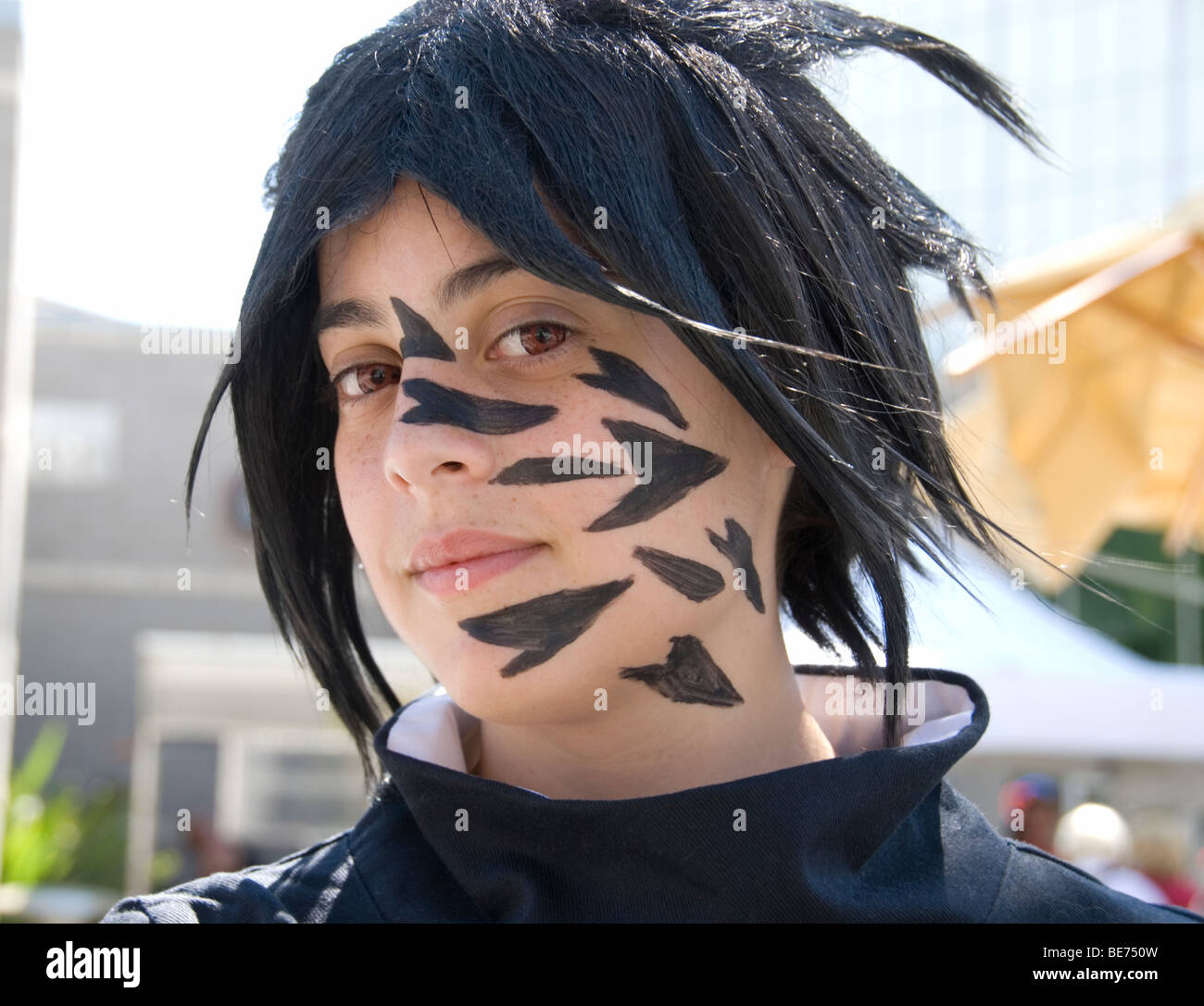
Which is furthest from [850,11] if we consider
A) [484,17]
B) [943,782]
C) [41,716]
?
[41,716]

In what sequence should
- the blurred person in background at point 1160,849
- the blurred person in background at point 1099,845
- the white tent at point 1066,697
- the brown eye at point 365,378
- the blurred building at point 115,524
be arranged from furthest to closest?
the blurred building at point 115,524 < the white tent at point 1066,697 < the blurred person in background at point 1160,849 < the blurred person in background at point 1099,845 < the brown eye at point 365,378

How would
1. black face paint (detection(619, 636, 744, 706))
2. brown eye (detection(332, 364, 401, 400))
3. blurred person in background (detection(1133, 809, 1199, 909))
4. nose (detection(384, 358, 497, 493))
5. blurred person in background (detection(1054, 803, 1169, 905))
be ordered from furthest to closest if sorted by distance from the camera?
blurred person in background (detection(1133, 809, 1199, 909))
blurred person in background (detection(1054, 803, 1169, 905))
brown eye (detection(332, 364, 401, 400))
black face paint (detection(619, 636, 744, 706))
nose (detection(384, 358, 497, 493))

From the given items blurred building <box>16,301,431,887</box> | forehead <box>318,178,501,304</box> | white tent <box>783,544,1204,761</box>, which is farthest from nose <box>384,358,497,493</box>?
blurred building <box>16,301,431,887</box>

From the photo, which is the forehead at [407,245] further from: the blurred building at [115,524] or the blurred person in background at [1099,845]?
the blurred building at [115,524]

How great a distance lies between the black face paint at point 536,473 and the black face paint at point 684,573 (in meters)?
0.11

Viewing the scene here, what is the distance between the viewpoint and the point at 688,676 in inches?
55.4

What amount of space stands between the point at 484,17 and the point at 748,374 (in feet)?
1.70

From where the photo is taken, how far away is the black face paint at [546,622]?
131 cm

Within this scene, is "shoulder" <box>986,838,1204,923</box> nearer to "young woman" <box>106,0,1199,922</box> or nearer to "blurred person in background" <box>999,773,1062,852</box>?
"young woman" <box>106,0,1199,922</box>

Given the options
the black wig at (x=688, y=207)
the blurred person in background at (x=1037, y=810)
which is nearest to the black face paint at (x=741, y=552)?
the black wig at (x=688, y=207)

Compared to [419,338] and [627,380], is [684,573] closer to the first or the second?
[627,380]

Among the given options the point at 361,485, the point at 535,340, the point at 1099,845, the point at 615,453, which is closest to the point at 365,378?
the point at 361,485

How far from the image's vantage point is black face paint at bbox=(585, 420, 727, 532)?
1323 millimetres
